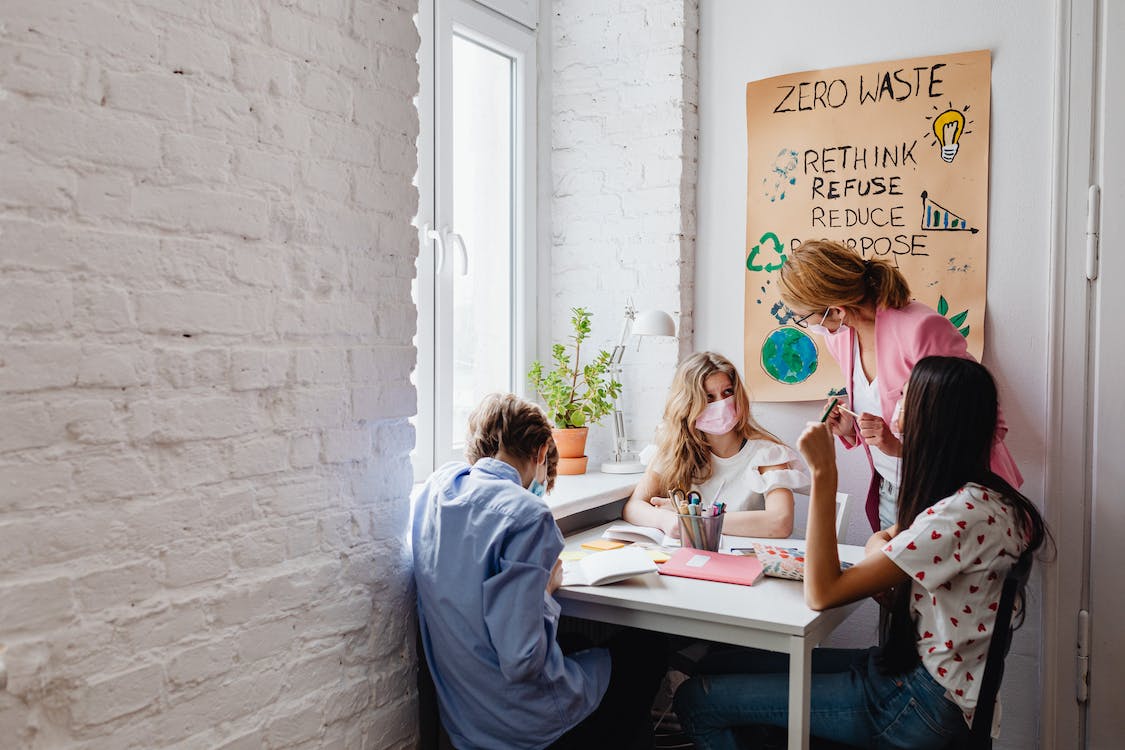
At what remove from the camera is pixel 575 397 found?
9.59 feet

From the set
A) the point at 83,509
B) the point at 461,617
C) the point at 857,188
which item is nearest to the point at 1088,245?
the point at 857,188

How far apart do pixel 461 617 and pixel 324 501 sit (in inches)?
13.1

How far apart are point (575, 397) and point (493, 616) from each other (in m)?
1.38

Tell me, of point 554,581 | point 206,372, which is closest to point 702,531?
point 554,581

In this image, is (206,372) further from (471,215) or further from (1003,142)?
(1003,142)

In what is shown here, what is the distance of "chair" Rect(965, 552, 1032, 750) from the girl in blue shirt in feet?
2.29

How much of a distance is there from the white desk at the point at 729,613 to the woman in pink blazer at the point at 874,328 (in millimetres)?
550

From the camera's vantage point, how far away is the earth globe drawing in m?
2.74

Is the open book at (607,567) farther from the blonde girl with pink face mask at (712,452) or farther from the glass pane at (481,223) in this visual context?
the glass pane at (481,223)

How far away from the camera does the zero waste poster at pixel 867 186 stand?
8.22 feet

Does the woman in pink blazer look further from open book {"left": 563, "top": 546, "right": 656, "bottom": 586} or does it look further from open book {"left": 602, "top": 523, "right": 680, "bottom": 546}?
open book {"left": 563, "top": 546, "right": 656, "bottom": 586}

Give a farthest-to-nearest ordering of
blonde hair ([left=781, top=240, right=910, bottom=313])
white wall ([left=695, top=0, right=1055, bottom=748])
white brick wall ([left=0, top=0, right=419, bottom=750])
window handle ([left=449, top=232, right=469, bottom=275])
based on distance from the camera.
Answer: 1. window handle ([left=449, top=232, right=469, bottom=275])
2. white wall ([left=695, top=0, right=1055, bottom=748])
3. blonde hair ([left=781, top=240, right=910, bottom=313])
4. white brick wall ([left=0, top=0, right=419, bottom=750])

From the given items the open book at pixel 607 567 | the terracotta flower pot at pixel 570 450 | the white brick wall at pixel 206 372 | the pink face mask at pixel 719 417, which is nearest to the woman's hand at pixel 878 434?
the pink face mask at pixel 719 417

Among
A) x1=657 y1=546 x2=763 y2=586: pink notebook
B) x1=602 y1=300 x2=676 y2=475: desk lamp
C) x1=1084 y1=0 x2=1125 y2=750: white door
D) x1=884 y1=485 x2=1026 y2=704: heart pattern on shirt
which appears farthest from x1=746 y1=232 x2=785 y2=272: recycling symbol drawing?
x1=884 y1=485 x2=1026 y2=704: heart pattern on shirt
